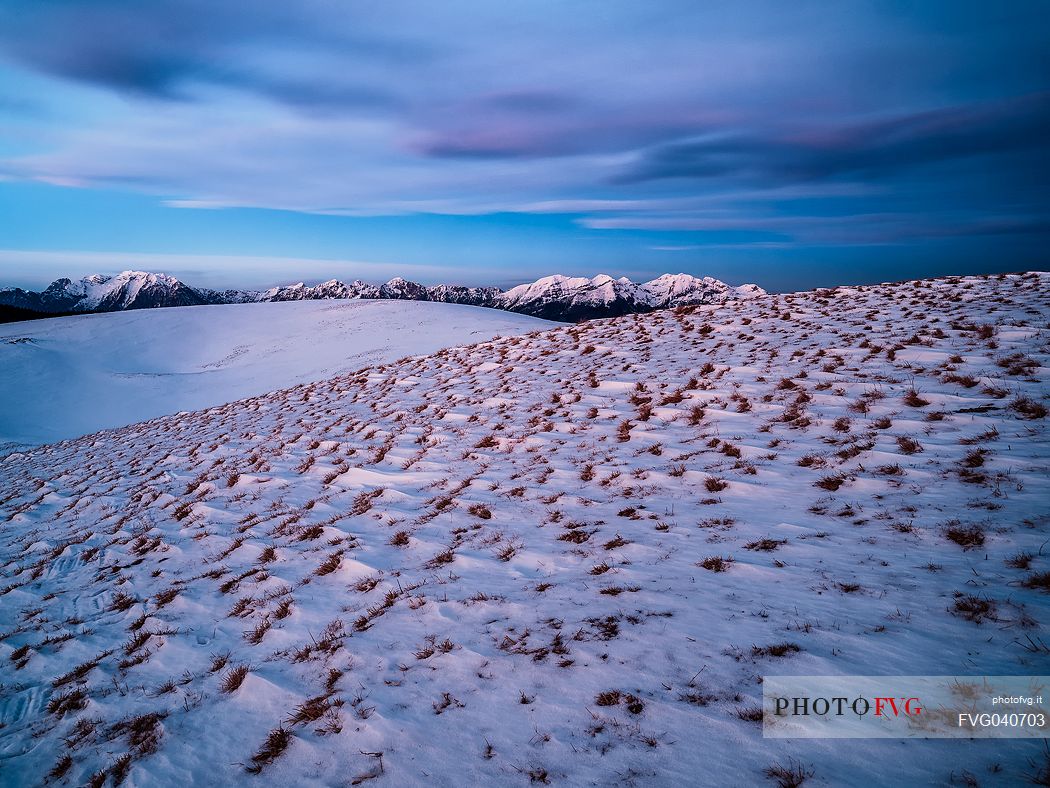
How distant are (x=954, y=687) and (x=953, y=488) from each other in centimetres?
328

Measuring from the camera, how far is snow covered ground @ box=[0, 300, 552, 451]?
103 ft

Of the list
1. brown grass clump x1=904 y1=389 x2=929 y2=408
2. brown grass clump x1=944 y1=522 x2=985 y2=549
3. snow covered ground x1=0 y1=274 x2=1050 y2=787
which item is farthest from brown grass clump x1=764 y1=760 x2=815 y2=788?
brown grass clump x1=904 y1=389 x2=929 y2=408

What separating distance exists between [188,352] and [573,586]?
53.5 m

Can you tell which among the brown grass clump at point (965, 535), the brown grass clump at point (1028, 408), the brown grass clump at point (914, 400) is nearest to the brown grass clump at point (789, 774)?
the brown grass clump at point (965, 535)

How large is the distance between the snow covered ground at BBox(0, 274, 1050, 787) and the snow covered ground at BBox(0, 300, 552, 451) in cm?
2151

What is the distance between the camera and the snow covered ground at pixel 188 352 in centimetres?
3125

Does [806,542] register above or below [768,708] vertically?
above

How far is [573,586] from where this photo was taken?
17.7 ft

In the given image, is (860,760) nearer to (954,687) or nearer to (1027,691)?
(954,687)

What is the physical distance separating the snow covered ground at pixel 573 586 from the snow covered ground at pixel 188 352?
21.5 meters

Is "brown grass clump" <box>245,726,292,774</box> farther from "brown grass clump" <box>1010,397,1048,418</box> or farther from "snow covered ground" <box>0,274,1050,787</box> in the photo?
"brown grass clump" <box>1010,397,1048,418</box>

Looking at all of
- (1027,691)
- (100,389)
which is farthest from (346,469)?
(100,389)

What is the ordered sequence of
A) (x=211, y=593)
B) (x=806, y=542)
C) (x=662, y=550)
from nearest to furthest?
(x=806, y=542)
(x=662, y=550)
(x=211, y=593)

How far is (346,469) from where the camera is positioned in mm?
10680
